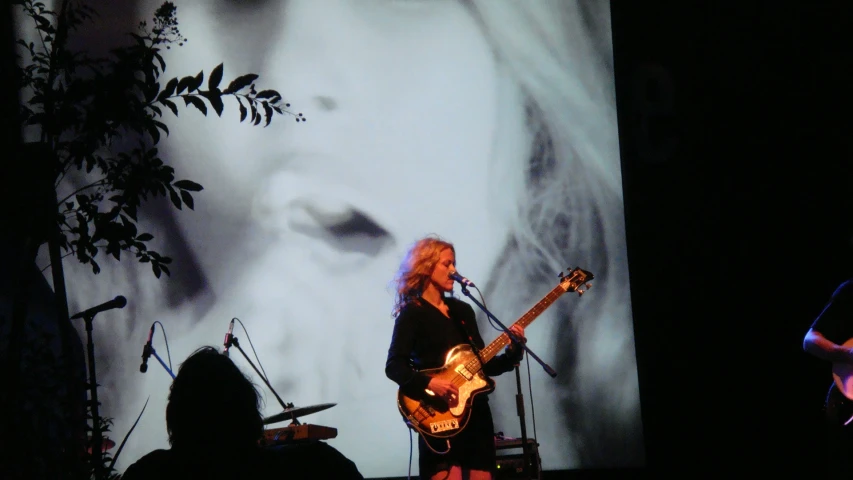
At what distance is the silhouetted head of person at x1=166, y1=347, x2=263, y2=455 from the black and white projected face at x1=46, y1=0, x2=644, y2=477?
310 cm

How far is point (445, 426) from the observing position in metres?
3.15

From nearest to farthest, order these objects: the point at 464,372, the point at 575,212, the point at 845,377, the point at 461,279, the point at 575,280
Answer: the point at 464,372 → the point at 461,279 → the point at 845,377 → the point at 575,280 → the point at 575,212

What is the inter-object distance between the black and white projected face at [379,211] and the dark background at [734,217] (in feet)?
0.76

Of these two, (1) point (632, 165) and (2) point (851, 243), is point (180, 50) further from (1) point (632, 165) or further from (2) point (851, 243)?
(2) point (851, 243)

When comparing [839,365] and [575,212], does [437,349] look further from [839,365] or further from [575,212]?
[839,365]

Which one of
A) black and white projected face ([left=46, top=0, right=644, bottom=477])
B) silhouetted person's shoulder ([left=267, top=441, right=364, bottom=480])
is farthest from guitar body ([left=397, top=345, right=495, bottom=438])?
silhouetted person's shoulder ([left=267, top=441, right=364, bottom=480])

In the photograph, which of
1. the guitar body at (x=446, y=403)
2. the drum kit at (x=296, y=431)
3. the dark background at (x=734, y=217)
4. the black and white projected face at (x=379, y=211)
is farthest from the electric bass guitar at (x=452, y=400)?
the dark background at (x=734, y=217)

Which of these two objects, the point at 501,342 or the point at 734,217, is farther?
the point at 734,217

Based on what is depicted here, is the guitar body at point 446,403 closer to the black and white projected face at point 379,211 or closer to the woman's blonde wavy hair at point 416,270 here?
the woman's blonde wavy hair at point 416,270

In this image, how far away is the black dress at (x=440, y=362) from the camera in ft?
10.3

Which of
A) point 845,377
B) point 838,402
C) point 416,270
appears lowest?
point 838,402

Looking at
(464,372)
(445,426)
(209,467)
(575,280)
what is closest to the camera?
(209,467)

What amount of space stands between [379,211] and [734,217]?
2.16 metres

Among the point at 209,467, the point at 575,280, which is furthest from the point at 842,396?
the point at 209,467
